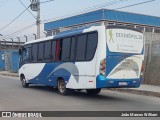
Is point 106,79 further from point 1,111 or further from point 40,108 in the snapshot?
point 1,111

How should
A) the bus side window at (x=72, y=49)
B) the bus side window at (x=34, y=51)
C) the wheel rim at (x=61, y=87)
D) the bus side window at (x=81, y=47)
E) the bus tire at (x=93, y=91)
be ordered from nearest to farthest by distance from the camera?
the bus side window at (x=81, y=47)
the bus side window at (x=72, y=49)
the wheel rim at (x=61, y=87)
the bus tire at (x=93, y=91)
the bus side window at (x=34, y=51)

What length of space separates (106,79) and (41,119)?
4.29 m

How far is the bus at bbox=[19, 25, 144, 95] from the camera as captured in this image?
13.5 meters

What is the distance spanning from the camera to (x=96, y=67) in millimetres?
13586

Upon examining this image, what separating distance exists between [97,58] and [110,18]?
3651 cm

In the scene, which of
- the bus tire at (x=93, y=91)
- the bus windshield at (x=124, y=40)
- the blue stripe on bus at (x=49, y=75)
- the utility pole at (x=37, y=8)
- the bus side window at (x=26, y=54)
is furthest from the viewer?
the utility pole at (x=37, y=8)

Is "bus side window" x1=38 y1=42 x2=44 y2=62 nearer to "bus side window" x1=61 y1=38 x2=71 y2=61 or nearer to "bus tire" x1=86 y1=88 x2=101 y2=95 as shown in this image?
"bus side window" x1=61 y1=38 x2=71 y2=61

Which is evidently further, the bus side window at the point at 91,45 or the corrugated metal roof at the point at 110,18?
the corrugated metal roof at the point at 110,18

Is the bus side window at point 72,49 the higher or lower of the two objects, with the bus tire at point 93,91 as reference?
higher

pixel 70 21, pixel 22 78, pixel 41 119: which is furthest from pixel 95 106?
pixel 70 21

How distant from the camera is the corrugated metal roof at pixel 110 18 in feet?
162

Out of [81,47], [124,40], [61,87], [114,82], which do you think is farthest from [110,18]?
[114,82]

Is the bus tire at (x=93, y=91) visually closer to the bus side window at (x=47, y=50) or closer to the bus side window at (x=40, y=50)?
the bus side window at (x=47, y=50)

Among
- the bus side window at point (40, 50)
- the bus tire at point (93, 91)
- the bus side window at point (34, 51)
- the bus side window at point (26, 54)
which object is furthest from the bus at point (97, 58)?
the bus side window at point (26, 54)
